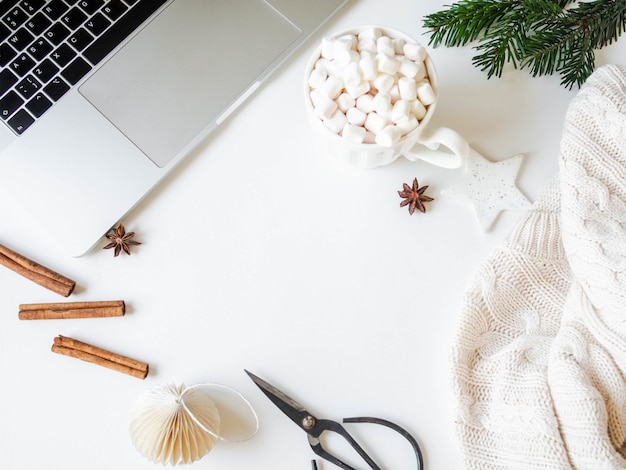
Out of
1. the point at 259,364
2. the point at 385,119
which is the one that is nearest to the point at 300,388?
the point at 259,364

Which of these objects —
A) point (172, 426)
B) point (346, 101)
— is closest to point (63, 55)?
point (346, 101)

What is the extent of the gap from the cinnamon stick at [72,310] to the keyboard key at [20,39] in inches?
13.8

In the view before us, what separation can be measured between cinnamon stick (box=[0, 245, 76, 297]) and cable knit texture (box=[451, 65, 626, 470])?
0.51 meters

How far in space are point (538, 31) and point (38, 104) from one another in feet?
2.20

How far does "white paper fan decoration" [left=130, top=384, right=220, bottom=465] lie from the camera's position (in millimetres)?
673

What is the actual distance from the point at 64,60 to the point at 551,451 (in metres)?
0.79

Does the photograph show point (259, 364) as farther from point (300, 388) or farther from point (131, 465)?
point (131, 465)

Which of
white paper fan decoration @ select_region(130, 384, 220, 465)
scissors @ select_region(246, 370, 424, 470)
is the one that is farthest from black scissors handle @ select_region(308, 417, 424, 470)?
white paper fan decoration @ select_region(130, 384, 220, 465)

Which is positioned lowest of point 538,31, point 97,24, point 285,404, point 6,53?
point 285,404

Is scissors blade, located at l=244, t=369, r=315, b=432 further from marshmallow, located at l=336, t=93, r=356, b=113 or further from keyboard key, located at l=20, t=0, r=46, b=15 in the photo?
keyboard key, located at l=20, t=0, r=46, b=15

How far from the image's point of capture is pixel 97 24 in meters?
0.79

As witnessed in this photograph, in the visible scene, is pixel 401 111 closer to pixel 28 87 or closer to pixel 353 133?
pixel 353 133

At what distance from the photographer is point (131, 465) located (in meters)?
0.73

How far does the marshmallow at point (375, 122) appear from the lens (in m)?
0.67
